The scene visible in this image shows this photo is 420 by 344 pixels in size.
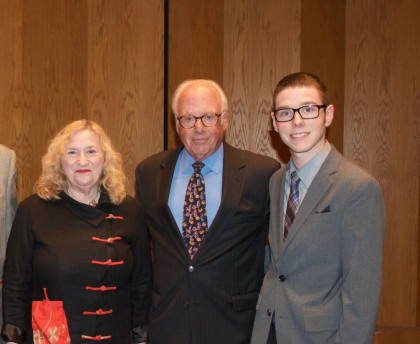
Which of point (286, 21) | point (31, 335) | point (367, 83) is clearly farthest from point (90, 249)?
point (367, 83)

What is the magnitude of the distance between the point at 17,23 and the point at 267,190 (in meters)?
1.98

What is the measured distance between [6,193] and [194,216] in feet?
2.94

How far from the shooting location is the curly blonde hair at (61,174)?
2248 millimetres

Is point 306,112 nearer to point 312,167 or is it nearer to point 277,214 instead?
point 312,167

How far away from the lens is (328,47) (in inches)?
147

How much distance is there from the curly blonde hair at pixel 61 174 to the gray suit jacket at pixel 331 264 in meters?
0.82

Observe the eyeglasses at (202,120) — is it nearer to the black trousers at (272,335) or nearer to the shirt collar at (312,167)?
the shirt collar at (312,167)

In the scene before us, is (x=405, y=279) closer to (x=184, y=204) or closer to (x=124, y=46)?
(x=184, y=204)

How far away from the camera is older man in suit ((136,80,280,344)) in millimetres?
2223

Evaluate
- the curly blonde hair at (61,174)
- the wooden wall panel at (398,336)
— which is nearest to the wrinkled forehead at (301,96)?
the curly blonde hair at (61,174)

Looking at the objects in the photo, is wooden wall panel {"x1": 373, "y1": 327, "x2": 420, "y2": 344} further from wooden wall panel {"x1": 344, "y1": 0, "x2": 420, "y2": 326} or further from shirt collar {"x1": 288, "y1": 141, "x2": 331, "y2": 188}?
shirt collar {"x1": 288, "y1": 141, "x2": 331, "y2": 188}

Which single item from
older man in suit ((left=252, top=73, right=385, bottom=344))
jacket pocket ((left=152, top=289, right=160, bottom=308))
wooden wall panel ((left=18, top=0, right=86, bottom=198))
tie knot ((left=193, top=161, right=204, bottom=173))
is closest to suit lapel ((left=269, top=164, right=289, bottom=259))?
older man in suit ((left=252, top=73, right=385, bottom=344))

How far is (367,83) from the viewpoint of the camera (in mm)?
3824

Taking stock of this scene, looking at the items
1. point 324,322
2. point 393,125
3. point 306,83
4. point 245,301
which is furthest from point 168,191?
point 393,125
